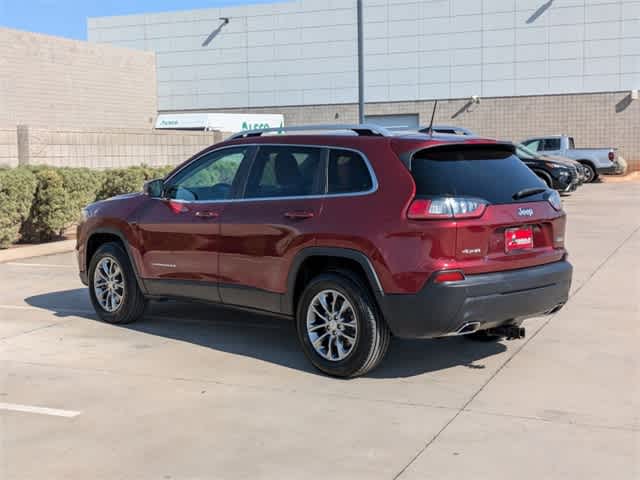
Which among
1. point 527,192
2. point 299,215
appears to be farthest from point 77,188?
point 527,192

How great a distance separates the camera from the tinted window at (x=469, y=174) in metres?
5.97

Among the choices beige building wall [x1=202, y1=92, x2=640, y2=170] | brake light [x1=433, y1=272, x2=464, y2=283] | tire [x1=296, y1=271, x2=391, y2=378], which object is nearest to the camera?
brake light [x1=433, y1=272, x2=464, y2=283]

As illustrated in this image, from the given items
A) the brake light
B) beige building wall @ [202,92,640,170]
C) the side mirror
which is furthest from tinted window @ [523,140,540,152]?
the brake light

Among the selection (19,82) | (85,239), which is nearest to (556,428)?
(85,239)

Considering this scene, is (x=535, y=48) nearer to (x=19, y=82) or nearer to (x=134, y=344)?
(x=19, y=82)

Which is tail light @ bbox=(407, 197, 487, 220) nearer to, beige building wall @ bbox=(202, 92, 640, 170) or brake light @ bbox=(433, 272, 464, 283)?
brake light @ bbox=(433, 272, 464, 283)

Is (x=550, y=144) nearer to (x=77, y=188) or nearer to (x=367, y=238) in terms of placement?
(x=77, y=188)

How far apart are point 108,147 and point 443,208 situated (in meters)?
13.8

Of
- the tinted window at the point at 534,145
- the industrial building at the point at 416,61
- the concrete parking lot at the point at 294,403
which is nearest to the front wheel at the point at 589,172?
the tinted window at the point at 534,145

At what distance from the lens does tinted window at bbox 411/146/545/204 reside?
5.97m

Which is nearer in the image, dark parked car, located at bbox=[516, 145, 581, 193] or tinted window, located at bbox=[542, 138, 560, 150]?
dark parked car, located at bbox=[516, 145, 581, 193]

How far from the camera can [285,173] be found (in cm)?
683

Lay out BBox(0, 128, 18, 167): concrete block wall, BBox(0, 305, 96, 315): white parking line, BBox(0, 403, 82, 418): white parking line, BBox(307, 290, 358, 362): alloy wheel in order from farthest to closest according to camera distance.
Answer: BBox(0, 128, 18, 167): concrete block wall < BBox(0, 305, 96, 315): white parking line < BBox(307, 290, 358, 362): alloy wheel < BBox(0, 403, 82, 418): white parking line

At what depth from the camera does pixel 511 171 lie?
648cm
